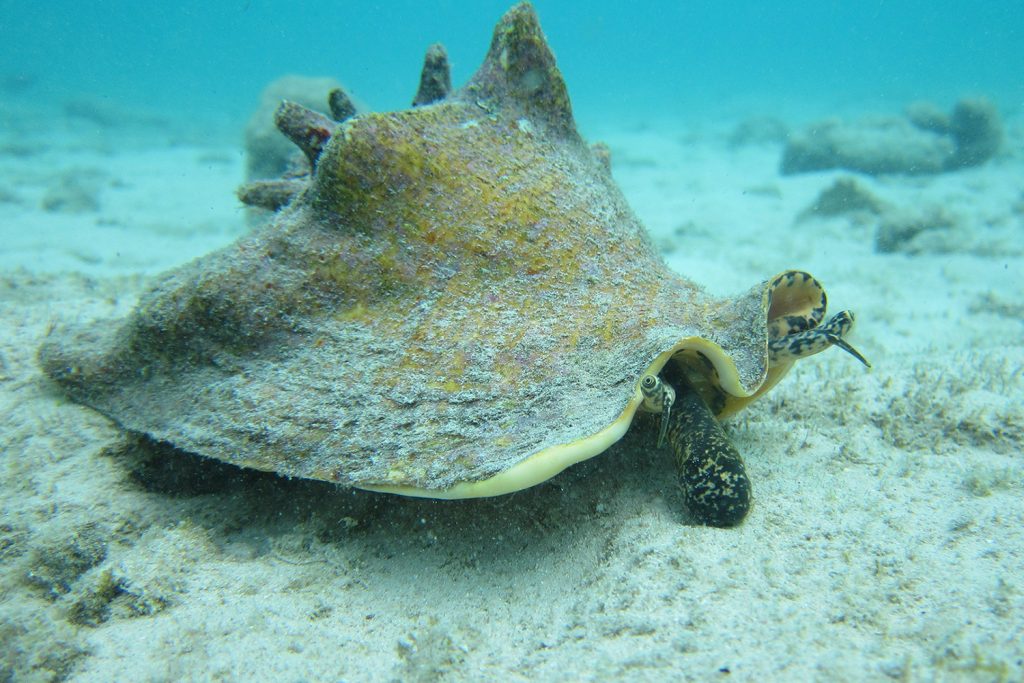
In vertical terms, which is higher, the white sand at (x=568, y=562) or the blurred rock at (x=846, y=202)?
the blurred rock at (x=846, y=202)

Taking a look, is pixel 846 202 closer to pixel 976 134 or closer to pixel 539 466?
pixel 976 134

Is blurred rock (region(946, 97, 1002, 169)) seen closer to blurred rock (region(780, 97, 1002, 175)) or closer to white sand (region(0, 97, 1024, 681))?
blurred rock (region(780, 97, 1002, 175))

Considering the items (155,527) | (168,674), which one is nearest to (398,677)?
(168,674)

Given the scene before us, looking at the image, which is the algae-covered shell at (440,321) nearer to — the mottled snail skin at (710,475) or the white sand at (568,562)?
the mottled snail skin at (710,475)

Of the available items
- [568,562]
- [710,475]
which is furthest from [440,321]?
[710,475]

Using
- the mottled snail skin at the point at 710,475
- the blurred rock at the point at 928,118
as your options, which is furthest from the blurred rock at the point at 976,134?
the mottled snail skin at the point at 710,475

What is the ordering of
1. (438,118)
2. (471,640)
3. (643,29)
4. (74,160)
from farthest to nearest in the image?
(643,29) < (74,160) < (438,118) < (471,640)

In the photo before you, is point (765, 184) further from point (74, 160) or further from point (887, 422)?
point (74, 160)
